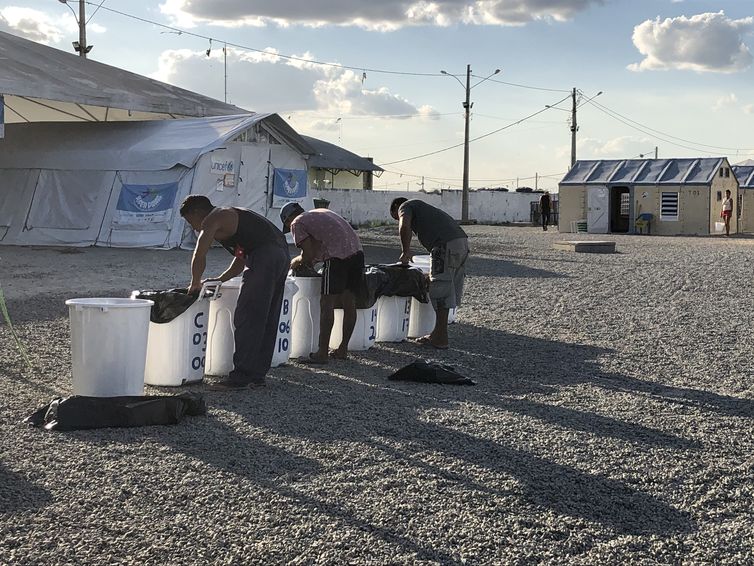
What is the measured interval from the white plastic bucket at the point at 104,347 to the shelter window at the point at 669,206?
118ft

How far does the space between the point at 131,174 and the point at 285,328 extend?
15488 millimetres

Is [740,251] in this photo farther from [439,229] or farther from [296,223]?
[296,223]

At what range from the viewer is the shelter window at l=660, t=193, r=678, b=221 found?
3953cm

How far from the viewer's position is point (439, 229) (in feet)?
31.8

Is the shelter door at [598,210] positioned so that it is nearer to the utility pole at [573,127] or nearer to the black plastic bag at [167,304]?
the utility pole at [573,127]

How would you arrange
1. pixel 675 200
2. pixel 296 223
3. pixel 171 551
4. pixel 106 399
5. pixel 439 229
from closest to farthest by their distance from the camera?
pixel 171 551
pixel 106 399
pixel 296 223
pixel 439 229
pixel 675 200

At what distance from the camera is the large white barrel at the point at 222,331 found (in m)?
7.72

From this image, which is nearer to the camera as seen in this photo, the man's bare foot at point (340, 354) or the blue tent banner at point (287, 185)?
the man's bare foot at point (340, 354)

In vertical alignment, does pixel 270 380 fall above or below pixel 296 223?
below

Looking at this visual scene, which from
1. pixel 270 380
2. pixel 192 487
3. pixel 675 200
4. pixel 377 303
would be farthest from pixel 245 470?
pixel 675 200

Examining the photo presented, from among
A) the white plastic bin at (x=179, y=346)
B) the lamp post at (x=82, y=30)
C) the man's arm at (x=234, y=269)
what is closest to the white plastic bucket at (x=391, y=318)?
the man's arm at (x=234, y=269)

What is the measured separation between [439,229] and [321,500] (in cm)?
539

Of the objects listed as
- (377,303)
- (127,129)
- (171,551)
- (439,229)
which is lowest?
(171,551)

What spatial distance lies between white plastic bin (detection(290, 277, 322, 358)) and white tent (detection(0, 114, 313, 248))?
13.8m
